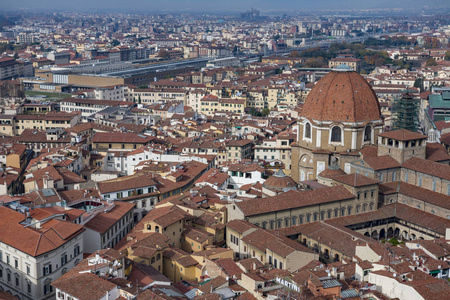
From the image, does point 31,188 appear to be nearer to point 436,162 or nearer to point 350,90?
point 350,90

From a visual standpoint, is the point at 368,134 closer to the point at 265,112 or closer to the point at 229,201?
the point at 229,201

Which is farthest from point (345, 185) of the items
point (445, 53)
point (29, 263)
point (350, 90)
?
point (445, 53)

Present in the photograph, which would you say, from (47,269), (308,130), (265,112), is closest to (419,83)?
(265,112)

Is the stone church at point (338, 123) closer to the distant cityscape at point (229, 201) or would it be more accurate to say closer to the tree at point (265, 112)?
the distant cityscape at point (229, 201)

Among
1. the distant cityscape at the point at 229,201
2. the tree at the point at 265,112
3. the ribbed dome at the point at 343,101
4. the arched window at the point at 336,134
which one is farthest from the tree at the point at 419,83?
the arched window at the point at 336,134

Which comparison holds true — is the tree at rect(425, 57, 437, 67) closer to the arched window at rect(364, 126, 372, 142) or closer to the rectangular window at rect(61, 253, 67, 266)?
the arched window at rect(364, 126, 372, 142)

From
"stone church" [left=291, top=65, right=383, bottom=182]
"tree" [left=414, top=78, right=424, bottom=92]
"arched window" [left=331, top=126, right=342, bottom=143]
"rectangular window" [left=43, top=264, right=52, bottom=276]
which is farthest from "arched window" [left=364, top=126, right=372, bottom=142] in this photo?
"tree" [left=414, top=78, right=424, bottom=92]
